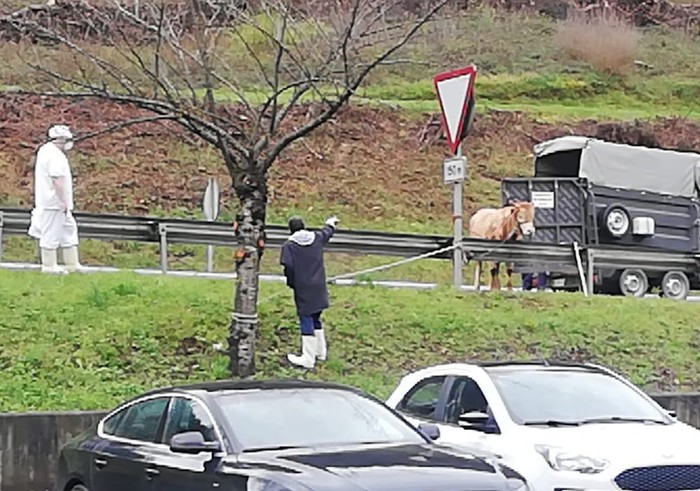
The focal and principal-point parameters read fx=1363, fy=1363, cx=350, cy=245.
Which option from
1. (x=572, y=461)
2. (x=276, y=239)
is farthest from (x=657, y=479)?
(x=276, y=239)

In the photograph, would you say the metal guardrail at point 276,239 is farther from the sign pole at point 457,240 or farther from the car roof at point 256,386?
the car roof at point 256,386

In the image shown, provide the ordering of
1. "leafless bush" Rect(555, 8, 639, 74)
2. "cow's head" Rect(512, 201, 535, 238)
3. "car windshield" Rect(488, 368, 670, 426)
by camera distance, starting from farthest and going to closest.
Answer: "leafless bush" Rect(555, 8, 639, 74)
"cow's head" Rect(512, 201, 535, 238)
"car windshield" Rect(488, 368, 670, 426)

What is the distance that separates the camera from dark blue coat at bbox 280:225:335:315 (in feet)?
50.2

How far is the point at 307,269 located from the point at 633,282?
9.65 metres

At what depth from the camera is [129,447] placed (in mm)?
9852

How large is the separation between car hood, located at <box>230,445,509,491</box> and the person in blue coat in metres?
6.47

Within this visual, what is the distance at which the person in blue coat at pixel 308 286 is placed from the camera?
15.2 meters

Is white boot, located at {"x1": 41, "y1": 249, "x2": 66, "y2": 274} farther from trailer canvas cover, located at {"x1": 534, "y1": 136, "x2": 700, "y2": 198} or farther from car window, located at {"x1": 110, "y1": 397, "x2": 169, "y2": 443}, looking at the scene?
trailer canvas cover, located at {"x1": 534, "y1": 136, "x2": 700, "y2": 198}

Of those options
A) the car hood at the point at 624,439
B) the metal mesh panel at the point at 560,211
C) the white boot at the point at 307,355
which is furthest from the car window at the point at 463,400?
the metal mesh panel at the point at 560,211

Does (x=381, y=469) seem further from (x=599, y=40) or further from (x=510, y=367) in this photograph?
(x=599, y=40)

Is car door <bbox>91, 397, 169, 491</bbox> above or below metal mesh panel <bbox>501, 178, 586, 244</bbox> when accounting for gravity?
below

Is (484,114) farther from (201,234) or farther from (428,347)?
(428,347)

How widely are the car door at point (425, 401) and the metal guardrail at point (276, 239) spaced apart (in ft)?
27.2

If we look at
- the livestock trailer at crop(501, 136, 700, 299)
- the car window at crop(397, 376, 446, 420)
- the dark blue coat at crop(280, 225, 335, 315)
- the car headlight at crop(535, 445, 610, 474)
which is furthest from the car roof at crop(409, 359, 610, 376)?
the livestock trailer at crop(501, 136, 700, 299)
